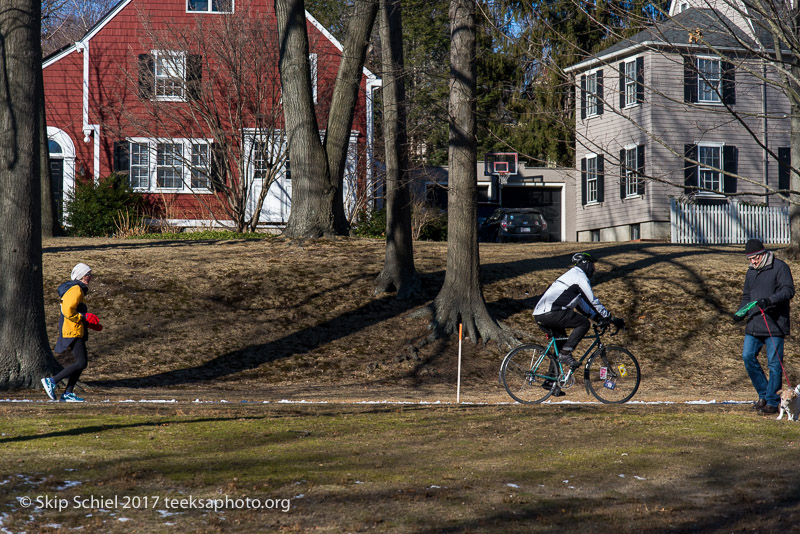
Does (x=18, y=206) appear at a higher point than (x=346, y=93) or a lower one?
lower

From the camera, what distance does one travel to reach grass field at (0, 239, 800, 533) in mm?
6020

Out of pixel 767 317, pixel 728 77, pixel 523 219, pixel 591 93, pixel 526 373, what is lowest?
pixel 526 373

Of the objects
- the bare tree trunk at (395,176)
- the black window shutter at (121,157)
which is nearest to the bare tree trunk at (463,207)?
the bare tree trunk at (395,176)

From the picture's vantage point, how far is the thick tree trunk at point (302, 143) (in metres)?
21.2

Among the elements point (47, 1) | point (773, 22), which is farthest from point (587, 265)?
point (47, 1)

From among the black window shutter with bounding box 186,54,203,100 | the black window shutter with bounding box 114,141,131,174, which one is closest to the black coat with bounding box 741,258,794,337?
the black window shutter with bounding box 186,54,203,100

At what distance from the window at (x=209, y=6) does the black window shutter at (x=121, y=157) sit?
17.2 feet

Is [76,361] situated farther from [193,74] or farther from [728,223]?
[728,223]

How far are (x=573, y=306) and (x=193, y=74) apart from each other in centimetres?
2181

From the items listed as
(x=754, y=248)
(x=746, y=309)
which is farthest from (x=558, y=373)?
(x=754, y=248)

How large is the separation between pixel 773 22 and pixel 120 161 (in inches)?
1075

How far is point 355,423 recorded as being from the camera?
30.0 ft

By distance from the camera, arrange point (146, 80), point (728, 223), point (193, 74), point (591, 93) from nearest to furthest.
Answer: point (591, 93) < point (193, 74) < point (146, 80) < point (728, 223)

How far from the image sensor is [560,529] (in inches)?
224
